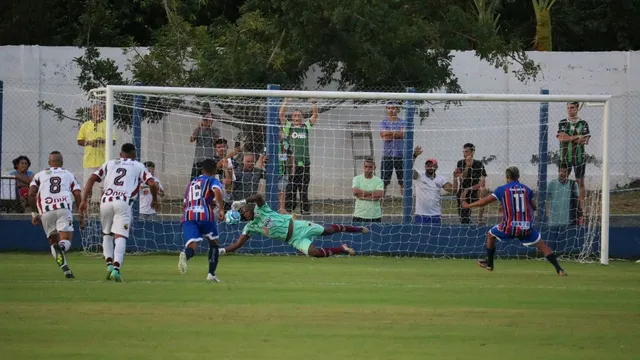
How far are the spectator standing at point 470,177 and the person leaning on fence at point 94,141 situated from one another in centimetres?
633

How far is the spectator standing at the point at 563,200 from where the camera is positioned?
2173 centimetres

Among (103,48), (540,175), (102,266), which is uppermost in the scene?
(103,48)

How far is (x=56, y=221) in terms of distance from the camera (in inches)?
677

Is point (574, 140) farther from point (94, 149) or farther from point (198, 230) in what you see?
point (94, 149)

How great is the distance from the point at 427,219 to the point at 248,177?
3.33 metres

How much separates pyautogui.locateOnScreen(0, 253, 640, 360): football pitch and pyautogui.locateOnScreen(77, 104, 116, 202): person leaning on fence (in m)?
3.19

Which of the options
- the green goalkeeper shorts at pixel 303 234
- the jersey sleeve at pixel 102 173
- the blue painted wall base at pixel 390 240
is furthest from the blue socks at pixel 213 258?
the blue painted wall base at pixel 390 240

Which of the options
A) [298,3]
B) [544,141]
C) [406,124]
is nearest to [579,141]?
[544,141]

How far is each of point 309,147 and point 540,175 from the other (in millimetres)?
4230

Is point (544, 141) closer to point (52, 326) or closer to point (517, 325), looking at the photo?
point (517, 325)

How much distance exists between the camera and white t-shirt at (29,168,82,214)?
17.2 meters

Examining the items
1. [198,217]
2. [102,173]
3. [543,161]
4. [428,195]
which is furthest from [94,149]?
[543,161]

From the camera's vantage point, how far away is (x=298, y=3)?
80.5 feet

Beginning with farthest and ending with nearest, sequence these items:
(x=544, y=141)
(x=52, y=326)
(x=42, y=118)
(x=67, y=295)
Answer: (x=42, y=118) < (x=544, y=141) < (x=67, y=295) < (x=52, y=326)
